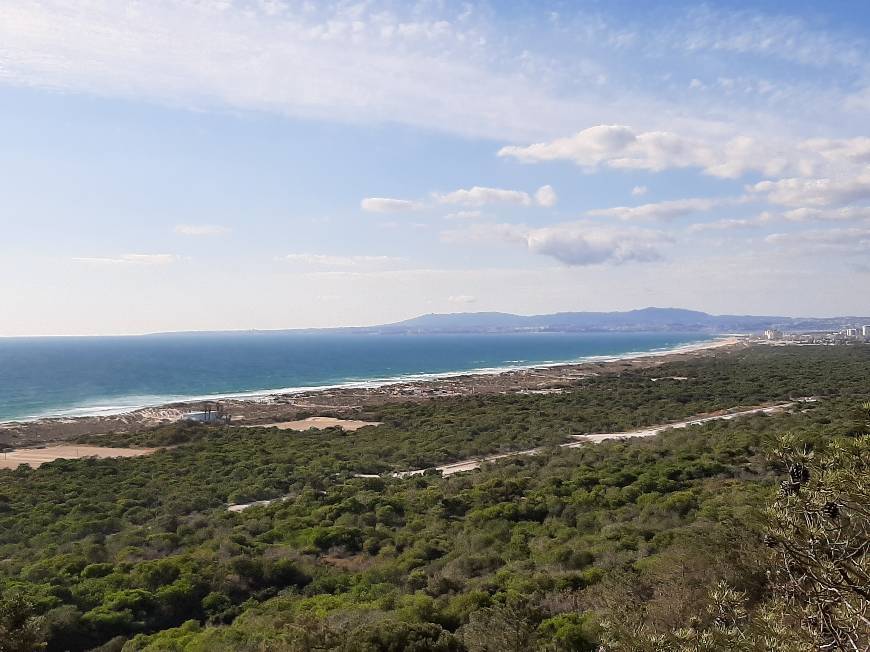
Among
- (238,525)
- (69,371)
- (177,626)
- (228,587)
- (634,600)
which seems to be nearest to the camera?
(634,600)

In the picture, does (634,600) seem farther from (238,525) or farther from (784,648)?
(238,525)

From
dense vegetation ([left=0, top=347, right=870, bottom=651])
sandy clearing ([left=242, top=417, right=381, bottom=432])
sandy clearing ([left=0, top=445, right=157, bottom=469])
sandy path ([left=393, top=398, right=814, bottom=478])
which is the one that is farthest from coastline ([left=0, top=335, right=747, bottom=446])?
sandy path ([left=393, top=398, right=814, bottom=478])

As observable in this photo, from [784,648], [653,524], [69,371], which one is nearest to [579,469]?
[653,524]

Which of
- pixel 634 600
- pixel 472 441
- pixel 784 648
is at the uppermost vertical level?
pixel 784 648

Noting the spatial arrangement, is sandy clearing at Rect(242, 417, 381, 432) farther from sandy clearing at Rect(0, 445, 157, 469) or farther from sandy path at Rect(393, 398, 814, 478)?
sandy path at Rect(393, 398, 814, 478)

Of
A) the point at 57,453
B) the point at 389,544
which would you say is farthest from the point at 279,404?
the point at 389,544

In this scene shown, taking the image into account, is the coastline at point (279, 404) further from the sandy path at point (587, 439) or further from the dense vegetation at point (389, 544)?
the sandy path at point (587, 439)
